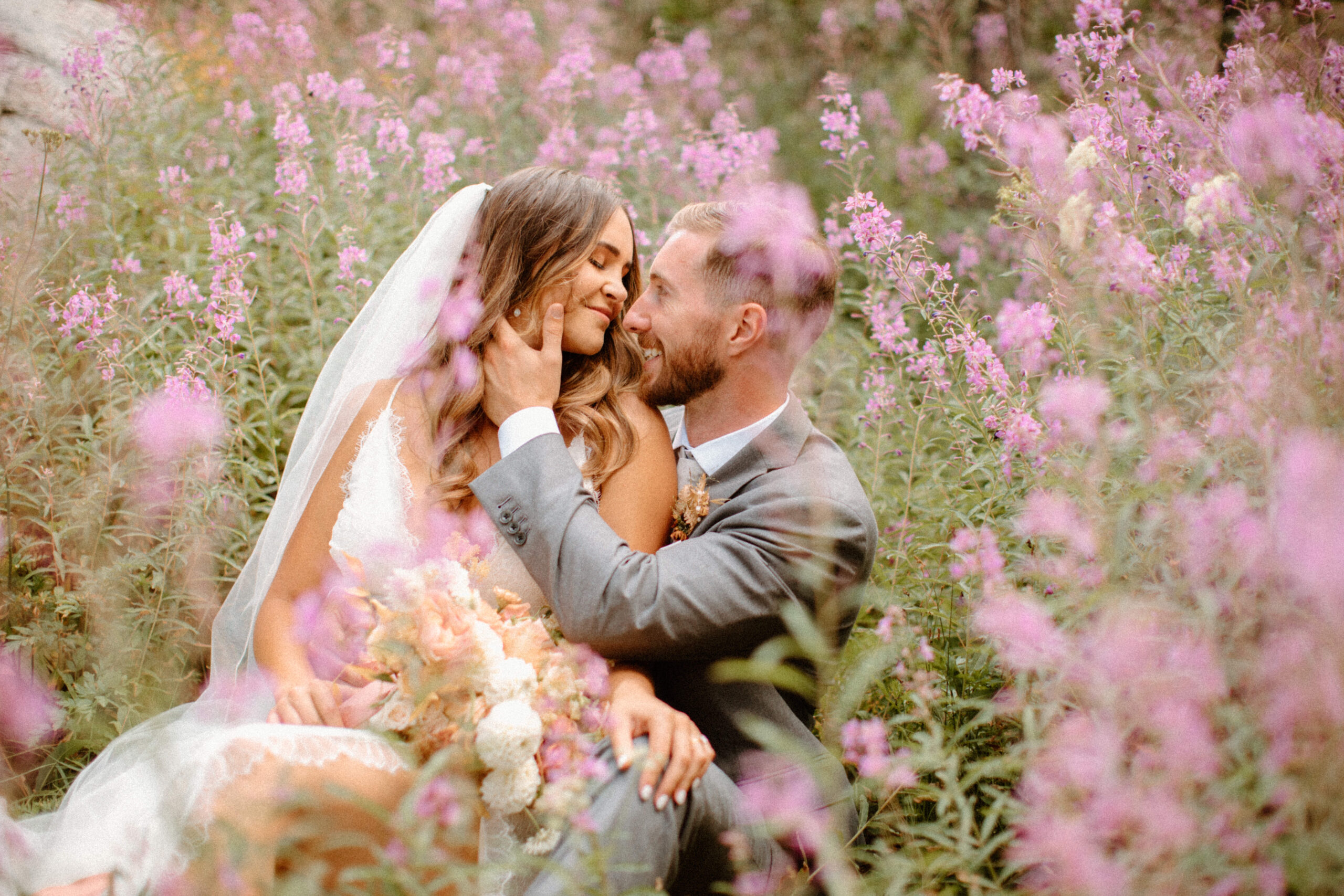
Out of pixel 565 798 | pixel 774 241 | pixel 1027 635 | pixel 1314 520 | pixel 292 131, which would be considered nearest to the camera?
pixel 1314 520

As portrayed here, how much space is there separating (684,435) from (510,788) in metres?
Result: 1.32

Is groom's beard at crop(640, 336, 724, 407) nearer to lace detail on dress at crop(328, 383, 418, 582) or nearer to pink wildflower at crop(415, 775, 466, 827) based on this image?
lace detail on dress at crop(328, 383, 418, 582)

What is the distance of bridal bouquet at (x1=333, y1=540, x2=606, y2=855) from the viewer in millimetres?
1750

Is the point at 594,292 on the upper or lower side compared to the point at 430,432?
upper

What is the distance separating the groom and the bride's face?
11 cm

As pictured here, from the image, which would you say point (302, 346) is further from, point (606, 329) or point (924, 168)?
point (924, 168)

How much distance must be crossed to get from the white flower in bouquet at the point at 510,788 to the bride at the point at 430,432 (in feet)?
0.98

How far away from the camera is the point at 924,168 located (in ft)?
21.0

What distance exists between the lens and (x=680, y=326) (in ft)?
8.98

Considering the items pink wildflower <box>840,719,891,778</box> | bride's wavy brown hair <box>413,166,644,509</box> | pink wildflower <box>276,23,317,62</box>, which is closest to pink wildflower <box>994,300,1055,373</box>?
pink wildflower <box>840,719,891,778</box>

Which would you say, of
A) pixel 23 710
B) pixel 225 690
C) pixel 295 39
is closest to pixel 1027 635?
pixel 225 690

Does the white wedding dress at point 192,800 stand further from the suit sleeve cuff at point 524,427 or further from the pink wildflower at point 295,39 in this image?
the pink wildflower at point 295,39

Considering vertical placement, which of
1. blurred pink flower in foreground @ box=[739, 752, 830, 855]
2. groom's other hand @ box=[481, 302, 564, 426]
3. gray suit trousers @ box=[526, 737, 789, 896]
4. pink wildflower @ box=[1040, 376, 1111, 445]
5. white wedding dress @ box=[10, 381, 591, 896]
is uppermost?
pink wildflower @ box=[1040, 376, 1111, 445]

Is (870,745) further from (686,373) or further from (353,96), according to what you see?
(353,96)
